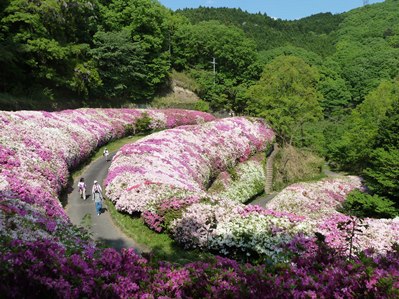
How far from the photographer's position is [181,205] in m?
16.8

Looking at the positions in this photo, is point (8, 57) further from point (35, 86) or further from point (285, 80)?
point (285, 80)

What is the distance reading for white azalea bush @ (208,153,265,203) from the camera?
100ft

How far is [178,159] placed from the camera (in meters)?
28.3

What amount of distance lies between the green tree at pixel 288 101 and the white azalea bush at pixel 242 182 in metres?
8.57

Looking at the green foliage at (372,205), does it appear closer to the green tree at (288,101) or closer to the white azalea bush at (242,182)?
the white azalea bush at (242,182)

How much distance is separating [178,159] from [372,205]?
1494 centimetres

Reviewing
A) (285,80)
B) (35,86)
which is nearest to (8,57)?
(35,86)

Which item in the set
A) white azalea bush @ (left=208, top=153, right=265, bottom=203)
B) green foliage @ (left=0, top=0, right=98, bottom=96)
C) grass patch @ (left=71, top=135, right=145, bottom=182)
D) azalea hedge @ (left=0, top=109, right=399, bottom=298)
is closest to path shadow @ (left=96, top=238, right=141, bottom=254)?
azalea hedge @ (left=0, top=109, right=399, bottom=298)

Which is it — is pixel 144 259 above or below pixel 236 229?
above

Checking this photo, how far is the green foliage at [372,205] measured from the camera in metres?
25.9

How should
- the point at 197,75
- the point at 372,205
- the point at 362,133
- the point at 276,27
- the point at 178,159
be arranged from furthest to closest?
the point at 276,27, the point at 197,75, the point at 362,133, the point at 178,159, the point at 372,205

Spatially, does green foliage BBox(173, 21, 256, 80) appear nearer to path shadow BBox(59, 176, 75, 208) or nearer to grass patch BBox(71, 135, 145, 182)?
grass patch BBox(71, 135, 145, 182)

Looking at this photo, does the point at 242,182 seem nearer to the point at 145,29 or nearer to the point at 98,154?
the point at 98,154

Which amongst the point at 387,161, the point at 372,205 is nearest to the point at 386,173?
the point at 387,161
